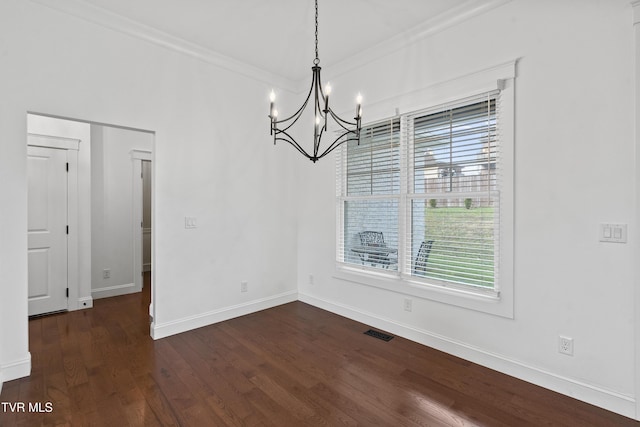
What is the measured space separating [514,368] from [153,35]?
436 centimetres

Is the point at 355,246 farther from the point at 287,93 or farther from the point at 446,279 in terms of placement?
the point at 287,93

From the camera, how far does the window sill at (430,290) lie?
262 cm

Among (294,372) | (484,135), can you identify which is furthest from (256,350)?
(484,135)

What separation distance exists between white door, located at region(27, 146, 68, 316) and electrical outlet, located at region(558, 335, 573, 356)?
5.18 meters

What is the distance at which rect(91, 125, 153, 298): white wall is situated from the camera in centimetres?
460

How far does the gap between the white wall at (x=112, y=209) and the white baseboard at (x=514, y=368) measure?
3.54m

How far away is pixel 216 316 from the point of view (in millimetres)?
3664

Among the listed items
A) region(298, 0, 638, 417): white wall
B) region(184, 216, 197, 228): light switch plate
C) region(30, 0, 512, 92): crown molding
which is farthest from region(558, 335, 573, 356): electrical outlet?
region(184, 216, 197, 228): light switch plate

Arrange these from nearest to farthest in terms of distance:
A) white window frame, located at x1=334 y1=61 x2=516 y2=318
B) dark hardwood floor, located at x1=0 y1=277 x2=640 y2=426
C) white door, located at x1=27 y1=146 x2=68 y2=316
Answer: dark hardwood floor, located at x1=0 y1=277 x2=640 y2=426, white window frame, located at x1=334 y1=61 x2=516 y2=318, white door, located at x1=27 y1=146 x2=68 y2=316

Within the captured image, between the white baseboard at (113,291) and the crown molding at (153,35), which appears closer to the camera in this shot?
the crown molding at (153,35)

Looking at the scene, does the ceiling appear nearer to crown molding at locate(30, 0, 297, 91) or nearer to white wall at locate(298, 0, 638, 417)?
crown molding at locate(30, 0, 297, 91)

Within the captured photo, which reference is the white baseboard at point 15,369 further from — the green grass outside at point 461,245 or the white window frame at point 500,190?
the green grass outside at point 461,245

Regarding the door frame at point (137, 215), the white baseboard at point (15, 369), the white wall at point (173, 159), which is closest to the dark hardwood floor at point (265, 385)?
the white baseboard at point (15, 369)

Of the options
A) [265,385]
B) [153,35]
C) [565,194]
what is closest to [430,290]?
[565,194]
